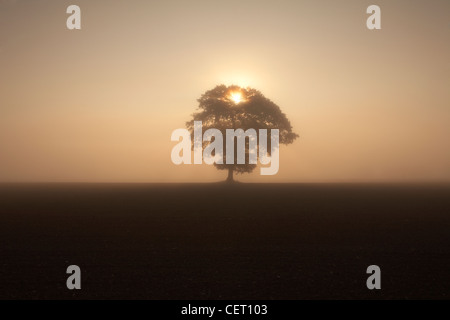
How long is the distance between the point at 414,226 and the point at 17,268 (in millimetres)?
14796

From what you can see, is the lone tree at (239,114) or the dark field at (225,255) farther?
the lone tree at (239,114)

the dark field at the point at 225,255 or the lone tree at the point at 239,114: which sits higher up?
the lone tree at the point at 239,114

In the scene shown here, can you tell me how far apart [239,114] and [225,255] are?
155ft

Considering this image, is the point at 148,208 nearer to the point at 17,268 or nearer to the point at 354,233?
the point at 354,233

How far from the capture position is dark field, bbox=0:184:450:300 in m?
9.48

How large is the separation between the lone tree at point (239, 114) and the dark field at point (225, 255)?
36.4 metres

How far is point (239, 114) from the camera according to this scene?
59.2 meters

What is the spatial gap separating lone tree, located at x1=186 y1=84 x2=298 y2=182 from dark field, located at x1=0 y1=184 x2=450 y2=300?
36357mm

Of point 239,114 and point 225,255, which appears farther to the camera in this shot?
point 239,114

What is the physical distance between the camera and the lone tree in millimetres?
58625

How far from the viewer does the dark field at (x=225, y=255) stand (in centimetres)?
948

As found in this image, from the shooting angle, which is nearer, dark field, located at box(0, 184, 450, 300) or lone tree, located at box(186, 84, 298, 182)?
dark field, located at box(0, 184, 450, 300)

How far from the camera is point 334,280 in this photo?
10281 mm

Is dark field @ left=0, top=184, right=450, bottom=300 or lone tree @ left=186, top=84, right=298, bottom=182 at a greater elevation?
lone tree @ left=186, top=84, right=298, bottom=182
